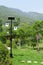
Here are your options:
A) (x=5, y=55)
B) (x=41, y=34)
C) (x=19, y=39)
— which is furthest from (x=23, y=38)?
(x=5, y=55)

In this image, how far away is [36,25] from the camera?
22.0m

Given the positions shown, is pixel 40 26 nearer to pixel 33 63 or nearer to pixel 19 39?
pixel 19 39

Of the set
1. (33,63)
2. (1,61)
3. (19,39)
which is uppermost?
(1,61)

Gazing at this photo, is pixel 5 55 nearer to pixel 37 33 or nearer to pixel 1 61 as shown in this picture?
pixel 1 61

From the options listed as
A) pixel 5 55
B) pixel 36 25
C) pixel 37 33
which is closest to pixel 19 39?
pixel 37 33

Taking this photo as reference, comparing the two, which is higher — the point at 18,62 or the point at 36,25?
the point at 18,62

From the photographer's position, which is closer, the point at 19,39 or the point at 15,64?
the point at 15,64

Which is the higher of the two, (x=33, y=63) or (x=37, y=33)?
(x=33, y=63)

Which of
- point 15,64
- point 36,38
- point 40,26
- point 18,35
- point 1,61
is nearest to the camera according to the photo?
point 1,61

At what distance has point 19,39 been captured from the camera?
19312mm

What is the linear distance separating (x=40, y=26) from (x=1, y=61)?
55.3 ft

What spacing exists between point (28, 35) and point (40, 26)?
81.3 inches

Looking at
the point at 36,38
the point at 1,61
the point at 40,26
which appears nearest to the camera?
the point at 1,61

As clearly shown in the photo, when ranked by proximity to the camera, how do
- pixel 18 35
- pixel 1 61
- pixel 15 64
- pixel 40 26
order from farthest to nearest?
1. pixel 40 26
2. pixel 18 35
3. pixel 15 64
4. pixel 1 61
